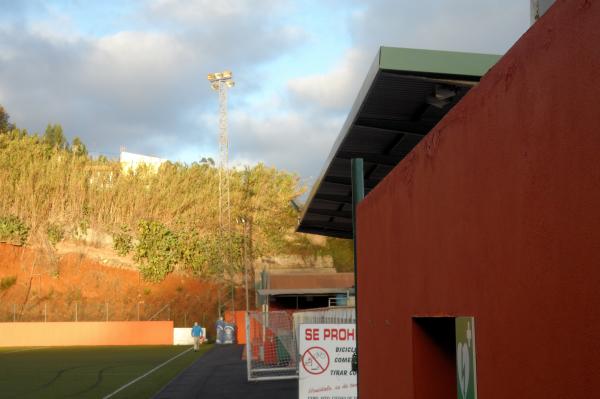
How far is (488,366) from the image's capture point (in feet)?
15.2

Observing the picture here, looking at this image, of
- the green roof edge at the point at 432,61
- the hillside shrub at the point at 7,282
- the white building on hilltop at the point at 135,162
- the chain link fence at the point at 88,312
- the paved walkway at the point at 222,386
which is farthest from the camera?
the white building on hilltop at the point at 135,162

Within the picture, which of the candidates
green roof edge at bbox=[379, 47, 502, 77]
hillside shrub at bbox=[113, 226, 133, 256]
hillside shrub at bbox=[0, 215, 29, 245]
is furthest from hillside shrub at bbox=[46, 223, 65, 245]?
green roof edge at bbox=[379, 47, 502, 77]

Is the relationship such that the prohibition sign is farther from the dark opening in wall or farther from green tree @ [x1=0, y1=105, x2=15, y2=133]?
green tree @ [x1=0, y1=105, x2=15, y2=133]

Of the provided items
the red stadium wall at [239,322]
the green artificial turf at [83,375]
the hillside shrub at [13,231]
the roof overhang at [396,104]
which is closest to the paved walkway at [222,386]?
the green artificial turf at [83,375]

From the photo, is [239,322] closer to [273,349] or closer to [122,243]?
[122,243]

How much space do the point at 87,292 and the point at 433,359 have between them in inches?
2726

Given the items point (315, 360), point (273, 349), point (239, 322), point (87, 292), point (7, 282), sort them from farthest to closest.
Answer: point (87, 292)
point (7, 282)
point (239, 322)
point (273, 349)
point (315, 360)

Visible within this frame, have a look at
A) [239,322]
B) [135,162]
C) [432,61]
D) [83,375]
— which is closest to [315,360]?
[432,61]

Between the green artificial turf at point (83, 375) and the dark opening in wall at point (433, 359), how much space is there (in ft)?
51.0

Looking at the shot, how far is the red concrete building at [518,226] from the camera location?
328cm

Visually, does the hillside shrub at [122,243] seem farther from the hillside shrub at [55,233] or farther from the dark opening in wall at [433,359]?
the dark opening in wall at [433,359]

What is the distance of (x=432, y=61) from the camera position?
8820 millimetres

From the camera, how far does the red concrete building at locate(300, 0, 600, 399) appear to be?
10.8 feet

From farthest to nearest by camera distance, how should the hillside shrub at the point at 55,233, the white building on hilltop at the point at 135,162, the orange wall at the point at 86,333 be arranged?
the white building on hilltop at the point at 135,162 → the hillside shrub at the point at 55,233 → the orange wall at the point at 86,333
